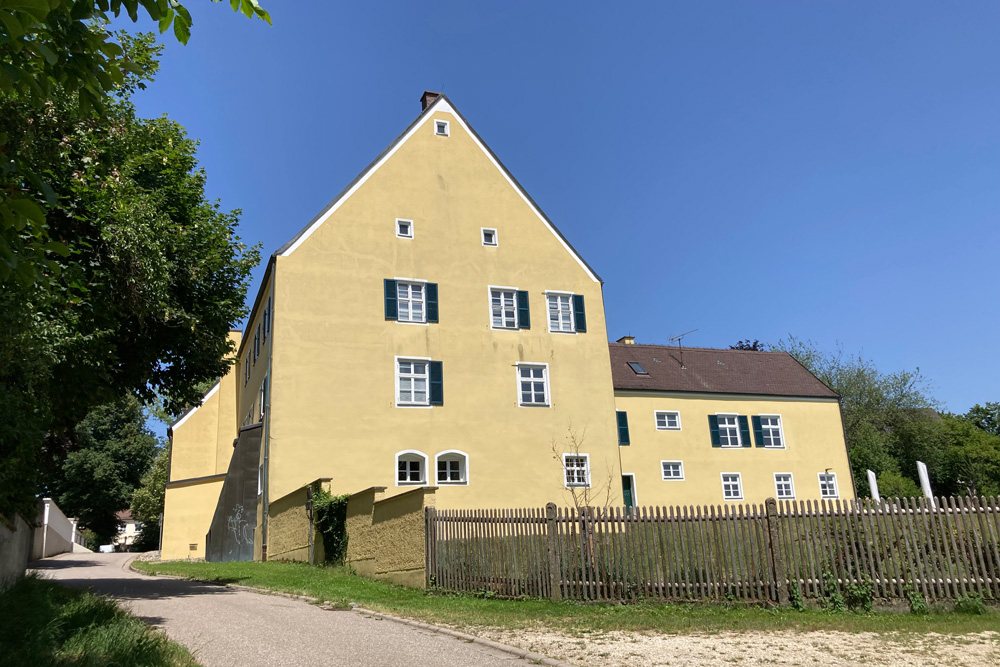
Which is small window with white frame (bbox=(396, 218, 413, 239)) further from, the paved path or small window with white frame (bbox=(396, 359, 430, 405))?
the paved path

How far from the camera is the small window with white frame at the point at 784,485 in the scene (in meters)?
35.1

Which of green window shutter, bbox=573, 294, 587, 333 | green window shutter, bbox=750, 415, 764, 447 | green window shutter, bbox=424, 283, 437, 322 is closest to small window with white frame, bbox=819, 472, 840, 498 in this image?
green window shutter, bbox=750, 415, 764, 447

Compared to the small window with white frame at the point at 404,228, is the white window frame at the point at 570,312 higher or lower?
lower

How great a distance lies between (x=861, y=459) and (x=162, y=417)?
44945 mm

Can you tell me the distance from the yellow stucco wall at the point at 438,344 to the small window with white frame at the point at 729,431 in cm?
825

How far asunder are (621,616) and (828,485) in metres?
28.0

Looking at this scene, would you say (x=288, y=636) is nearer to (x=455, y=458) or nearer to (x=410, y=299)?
(x=455, y=458)

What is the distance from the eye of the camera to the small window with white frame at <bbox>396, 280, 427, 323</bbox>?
2798cm

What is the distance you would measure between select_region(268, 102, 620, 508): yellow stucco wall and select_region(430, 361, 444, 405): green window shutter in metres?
0.23

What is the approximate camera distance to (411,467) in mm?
26500

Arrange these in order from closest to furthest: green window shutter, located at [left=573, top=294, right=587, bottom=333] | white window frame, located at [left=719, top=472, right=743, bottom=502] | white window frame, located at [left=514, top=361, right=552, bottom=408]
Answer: white window frame, located at [left=514, top=361, right=552, bottom=408], green window shutter, located at [left=573, top=294, right=587, bottom=333], white window frame, located at [left=719, top=472, right=743, bottom=502]

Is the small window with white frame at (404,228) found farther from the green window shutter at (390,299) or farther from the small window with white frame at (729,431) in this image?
the small window with white frame at (729,431)

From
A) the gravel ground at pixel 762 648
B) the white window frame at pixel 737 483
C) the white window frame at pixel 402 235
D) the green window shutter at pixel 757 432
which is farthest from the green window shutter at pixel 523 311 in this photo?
the gravel ground at pixel 762 648

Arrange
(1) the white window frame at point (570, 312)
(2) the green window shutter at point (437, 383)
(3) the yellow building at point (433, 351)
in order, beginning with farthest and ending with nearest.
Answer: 1. (1) the white window frame at point (570, 312)
2. (2) the green window shutter at point (437, 383)
3. (3) the yellow building at point (433, 351)
